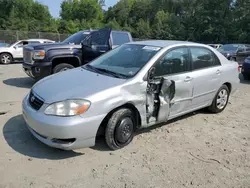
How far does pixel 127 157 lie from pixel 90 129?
70 cm

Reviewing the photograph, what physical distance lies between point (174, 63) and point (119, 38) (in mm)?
4343

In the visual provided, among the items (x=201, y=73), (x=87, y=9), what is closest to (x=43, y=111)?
(x=201, y=73)

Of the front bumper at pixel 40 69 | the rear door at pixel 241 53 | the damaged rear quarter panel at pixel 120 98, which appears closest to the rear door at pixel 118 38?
the front bumper at pixel 40 69

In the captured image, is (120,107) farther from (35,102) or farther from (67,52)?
(67,52)

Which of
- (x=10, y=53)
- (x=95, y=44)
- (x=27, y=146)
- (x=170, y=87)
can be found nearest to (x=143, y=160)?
(x=170, y=87)

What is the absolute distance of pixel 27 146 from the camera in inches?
150

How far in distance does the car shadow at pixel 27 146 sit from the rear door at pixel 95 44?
383cm

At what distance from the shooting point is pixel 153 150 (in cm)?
391

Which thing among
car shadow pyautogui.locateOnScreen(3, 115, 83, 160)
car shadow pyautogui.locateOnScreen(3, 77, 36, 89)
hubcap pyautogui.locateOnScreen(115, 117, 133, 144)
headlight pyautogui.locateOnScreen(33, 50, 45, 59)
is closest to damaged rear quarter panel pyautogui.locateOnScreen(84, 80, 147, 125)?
hubcap pyautogui.locateOnScreen(115, 117, 133, 144)

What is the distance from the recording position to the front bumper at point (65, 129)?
3.28 m

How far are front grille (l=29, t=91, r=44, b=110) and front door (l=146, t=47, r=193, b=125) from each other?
1.60 m

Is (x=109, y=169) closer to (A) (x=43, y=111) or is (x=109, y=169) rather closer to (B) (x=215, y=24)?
(A) (x=43, y=111)

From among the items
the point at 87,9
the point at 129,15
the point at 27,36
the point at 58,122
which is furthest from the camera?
the point at 129,15

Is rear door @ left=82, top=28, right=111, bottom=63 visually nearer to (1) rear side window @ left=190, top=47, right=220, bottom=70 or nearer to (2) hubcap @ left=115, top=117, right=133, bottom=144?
(1) rear side window @ left=190, top=47, right=220, bottom=70
